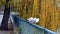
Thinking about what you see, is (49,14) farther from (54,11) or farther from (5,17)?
(5,17)

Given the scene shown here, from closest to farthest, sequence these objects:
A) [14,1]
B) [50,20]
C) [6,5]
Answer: [50,20] → [14,1] → [6,5]

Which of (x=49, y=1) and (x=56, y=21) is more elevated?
(x=49, y=1)

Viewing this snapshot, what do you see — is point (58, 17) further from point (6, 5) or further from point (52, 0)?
point (6, 5)

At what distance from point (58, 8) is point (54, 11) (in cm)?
40

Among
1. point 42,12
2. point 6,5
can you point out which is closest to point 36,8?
point 42,12

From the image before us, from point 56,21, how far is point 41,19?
59 centimetres

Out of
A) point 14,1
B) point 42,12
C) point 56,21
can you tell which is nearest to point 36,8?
point 42,12

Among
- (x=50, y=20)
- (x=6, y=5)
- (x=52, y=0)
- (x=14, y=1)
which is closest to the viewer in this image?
(x=50, y=20)

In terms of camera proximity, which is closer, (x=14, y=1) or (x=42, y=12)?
(x=42, y=12)

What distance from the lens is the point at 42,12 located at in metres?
8.33

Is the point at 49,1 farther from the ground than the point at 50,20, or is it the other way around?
the point at 49,1

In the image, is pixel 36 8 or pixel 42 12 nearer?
pixel 42 12

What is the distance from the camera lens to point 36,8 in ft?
29.6

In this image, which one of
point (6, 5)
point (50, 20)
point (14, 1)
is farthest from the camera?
point (6, 5)
